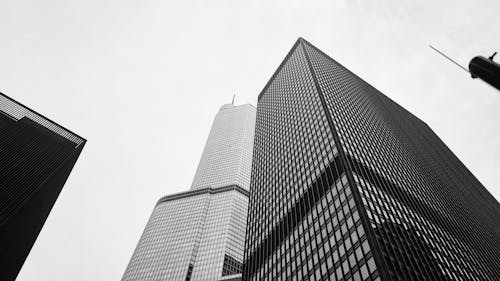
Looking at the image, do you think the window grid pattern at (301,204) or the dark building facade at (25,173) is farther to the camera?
the dark building facade at (25,173)

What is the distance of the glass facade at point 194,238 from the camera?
14588 centimetres

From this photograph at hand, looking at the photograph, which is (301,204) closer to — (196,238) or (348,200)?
(348,200)

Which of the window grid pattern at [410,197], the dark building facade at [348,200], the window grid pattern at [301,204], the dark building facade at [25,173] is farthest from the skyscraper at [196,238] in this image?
the window grid pattern at [410,197]

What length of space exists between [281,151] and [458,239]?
136 feet

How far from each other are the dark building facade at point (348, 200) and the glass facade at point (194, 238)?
5510cm

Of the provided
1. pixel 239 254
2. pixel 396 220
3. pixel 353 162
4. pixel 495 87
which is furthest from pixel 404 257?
pixel 239 254

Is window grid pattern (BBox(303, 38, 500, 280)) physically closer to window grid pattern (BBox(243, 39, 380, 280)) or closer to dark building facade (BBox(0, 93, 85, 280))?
window grid pattern (BBox(243, 39, 380, 280))

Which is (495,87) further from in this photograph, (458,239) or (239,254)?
(239,254)

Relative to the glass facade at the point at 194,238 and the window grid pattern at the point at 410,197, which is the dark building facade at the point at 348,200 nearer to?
the window grid pattern at the point at 410,197

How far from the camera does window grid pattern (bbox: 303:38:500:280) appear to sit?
52469 mm

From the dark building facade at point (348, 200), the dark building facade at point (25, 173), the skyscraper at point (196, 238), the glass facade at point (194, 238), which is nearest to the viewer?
the dark building facade at point (348, 200)

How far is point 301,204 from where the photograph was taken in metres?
69.4

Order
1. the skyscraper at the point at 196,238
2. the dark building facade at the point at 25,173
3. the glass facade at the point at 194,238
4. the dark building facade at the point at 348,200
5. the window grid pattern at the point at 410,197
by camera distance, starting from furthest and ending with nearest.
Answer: the glass facade at the point at 194,238 < the skyscraper at the point at 196,238 < the dark building facade at the point at 25,173 < the window grid pattern at the point at 410,197 < the dark building facade at the point at 348,200

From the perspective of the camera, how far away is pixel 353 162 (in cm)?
6675
